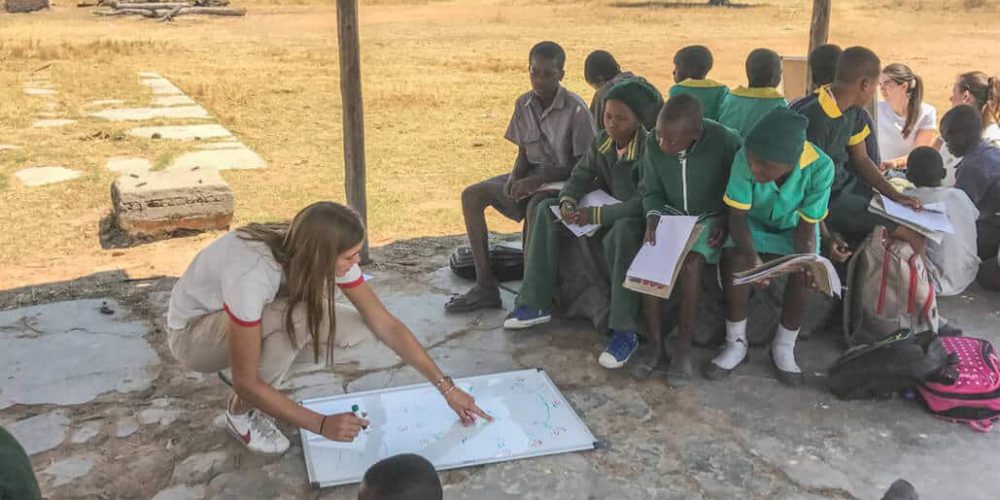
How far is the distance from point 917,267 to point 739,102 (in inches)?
45.2

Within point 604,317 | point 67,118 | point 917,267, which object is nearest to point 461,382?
point 604,317

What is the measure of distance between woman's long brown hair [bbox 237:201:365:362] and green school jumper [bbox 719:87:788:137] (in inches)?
91.2

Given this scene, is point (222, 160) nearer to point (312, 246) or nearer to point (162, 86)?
point (162, 86)

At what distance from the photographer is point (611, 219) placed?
3764 millimetres

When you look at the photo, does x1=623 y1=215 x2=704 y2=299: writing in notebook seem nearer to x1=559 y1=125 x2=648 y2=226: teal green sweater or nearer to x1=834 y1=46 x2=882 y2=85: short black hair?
x1=559 y1=125 x2=648 y2=226: teal green sweater

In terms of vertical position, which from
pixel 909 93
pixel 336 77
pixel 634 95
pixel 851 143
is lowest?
pixel 336 77

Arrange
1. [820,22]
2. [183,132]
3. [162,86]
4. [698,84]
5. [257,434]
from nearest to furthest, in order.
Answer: [257,434] < [698,84] < [820,22] < [183,132] < [162,86]

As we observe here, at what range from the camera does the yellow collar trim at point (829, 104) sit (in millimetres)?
3721

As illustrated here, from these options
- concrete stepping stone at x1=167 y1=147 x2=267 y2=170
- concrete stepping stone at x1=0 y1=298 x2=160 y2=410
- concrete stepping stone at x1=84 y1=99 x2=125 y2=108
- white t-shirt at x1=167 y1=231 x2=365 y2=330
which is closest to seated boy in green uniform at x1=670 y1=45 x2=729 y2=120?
white t-shirt at x1=167 y1=231 x2=365 y2=330

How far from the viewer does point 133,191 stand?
570 cm

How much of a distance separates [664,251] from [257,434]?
1645 mm

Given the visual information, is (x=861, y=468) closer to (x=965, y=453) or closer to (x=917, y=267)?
(x=965, y=453)

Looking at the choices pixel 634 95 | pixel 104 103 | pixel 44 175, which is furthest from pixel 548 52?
pixel 104 103

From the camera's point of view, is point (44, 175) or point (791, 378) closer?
point (791, 378)
